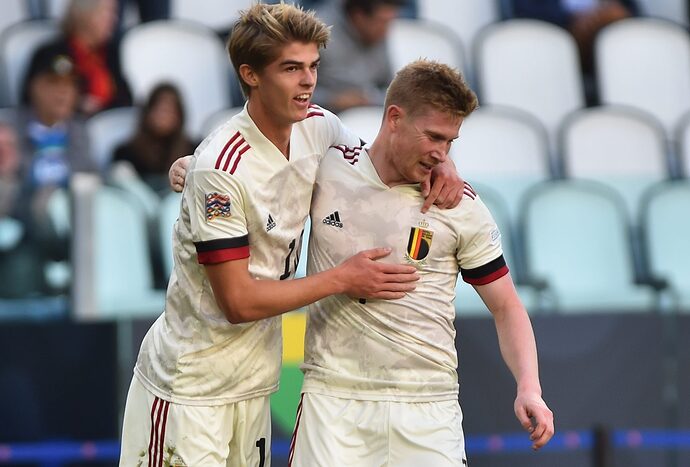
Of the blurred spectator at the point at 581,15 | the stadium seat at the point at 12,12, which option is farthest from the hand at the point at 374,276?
the blurred spectator at the point at 581,15

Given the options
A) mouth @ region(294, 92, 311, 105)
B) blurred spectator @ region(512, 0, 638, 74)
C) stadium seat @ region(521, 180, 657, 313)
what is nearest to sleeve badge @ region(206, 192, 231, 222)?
mouth @ region(294, 92, 311, 105)

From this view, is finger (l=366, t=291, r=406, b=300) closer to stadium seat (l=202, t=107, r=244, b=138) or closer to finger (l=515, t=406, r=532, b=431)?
finger (l=515, t=406, r=532, b=431)

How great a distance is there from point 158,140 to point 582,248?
8.19ft

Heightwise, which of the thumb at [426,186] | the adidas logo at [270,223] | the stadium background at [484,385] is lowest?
the stadium background at [484,385]

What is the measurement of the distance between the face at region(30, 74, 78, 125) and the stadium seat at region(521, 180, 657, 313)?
2775mm

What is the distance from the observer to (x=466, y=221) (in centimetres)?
453

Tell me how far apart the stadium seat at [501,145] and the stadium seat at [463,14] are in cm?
134

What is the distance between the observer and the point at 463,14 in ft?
33.6

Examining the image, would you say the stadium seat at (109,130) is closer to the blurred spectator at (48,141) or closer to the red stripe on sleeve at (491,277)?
the blurred spectator at (48,141)

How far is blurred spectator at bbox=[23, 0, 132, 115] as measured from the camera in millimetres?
8734

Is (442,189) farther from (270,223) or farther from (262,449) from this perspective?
(262,449)

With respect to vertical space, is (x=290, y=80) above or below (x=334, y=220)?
above

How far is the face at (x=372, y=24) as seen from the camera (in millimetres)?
9141

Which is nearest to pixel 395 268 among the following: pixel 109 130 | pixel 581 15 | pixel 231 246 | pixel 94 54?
pixel 231 246
